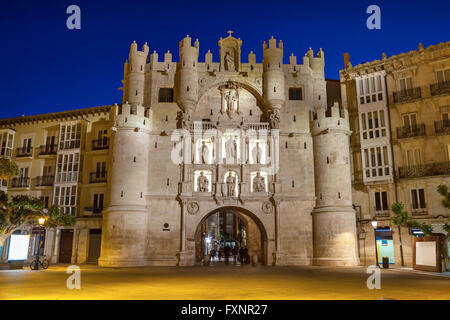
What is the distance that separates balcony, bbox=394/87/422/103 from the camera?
3275 cm

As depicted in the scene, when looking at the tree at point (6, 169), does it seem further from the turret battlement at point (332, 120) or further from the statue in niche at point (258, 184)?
the turret battlement at point (332, 120)

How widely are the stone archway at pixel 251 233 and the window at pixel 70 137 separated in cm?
1493

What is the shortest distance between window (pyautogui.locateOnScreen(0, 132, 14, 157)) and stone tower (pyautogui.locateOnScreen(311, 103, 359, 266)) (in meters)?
30.4

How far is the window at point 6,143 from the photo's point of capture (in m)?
40.8

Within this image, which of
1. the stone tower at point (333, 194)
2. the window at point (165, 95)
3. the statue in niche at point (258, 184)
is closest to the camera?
the stone tower at point (333, 194)

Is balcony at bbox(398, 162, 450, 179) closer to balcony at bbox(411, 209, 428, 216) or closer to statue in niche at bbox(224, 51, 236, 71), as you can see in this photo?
balcony at bbox(411, 209, 428, 216)

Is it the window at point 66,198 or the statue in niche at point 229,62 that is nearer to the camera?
the statue in niche at point 229,62

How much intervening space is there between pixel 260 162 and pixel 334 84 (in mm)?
12060

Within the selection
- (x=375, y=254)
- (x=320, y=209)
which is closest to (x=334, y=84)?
(x=320, y=209)

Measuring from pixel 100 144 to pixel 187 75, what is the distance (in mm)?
11302

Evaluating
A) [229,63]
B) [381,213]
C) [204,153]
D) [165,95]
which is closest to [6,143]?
[165,95]

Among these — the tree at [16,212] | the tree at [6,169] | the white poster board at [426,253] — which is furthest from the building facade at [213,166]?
the tree at [6,169]

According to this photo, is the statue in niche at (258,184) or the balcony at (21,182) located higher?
the balcony at (21,182)

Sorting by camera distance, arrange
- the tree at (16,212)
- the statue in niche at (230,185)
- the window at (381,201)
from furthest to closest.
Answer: the statue in niche at (230,185) < the window at (381,201) < the tree at (16,212)
